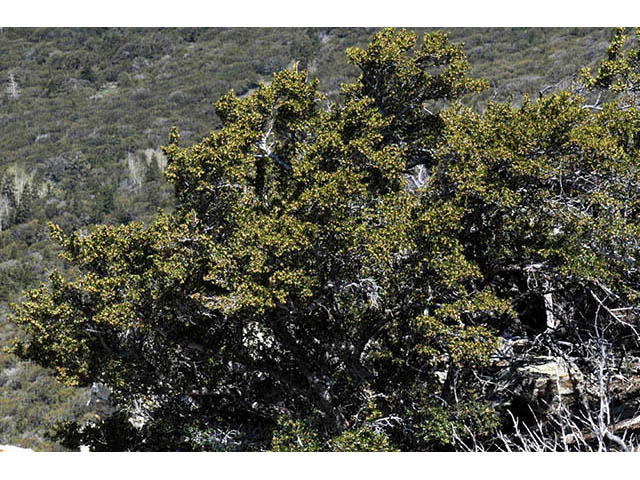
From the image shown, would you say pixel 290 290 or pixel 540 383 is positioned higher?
pixel 290 290

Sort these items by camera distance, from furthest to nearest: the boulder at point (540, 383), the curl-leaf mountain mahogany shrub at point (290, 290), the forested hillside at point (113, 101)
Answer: the forested hillside at point (113, 101)
the boulder at point (540, 383)
the curl-leaf mountain mahogany shrub at point (290, 290)

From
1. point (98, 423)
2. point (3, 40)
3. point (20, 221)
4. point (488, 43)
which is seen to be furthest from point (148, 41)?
point (98, 423)

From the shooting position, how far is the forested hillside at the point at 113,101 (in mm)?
38281

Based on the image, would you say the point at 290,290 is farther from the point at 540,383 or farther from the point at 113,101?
the point at 113,101

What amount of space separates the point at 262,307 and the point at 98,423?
177 inches

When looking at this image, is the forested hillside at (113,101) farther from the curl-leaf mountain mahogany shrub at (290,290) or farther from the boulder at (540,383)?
the boulder at (540,383)

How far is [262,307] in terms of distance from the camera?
890 cm

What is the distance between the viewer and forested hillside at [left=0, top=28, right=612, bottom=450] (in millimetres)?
38281

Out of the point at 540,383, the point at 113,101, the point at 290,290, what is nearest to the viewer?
the point at 290,290

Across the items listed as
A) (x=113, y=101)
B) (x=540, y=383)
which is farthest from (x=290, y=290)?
(x=113, y=101)

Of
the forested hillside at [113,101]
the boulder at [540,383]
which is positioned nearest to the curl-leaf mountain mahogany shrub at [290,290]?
the boulder at [540,383]

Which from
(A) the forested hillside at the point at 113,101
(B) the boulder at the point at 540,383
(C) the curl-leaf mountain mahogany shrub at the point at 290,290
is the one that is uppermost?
(C) the curl-leaf mountain mahogany shrub at the point at 290,290

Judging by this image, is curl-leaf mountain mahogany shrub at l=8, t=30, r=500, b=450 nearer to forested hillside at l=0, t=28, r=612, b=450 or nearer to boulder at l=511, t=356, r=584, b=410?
boulder at l=511, t=356, r=584, b=410

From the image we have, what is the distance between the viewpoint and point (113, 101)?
6369 cm
